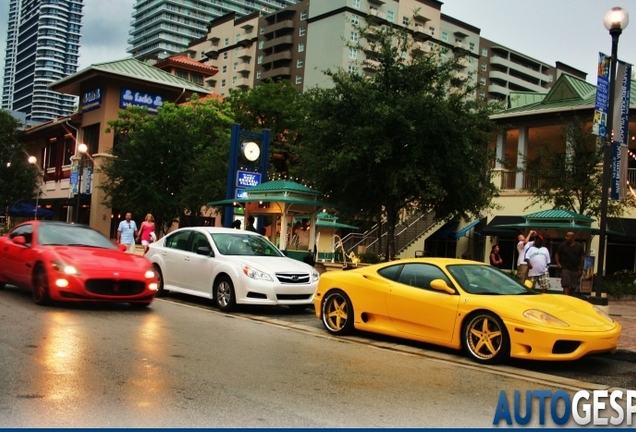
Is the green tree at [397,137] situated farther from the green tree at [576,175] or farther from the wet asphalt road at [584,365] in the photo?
the wet asphalt road at [584,365]

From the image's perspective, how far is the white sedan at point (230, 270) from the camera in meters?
12.0

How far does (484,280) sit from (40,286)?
7037mm

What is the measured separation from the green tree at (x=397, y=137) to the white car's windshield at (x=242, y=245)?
19.8 feet

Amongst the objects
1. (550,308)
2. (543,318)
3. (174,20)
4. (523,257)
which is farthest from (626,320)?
(174,20)

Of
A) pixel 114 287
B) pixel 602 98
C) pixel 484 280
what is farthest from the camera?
pixel 602 98

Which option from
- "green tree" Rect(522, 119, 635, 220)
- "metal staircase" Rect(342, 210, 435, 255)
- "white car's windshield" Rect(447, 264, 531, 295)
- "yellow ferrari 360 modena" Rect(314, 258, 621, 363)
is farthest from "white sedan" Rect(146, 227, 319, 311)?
"metal staircase" Rect(342, 210, 435, 255)

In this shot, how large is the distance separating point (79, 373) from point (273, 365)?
204cm

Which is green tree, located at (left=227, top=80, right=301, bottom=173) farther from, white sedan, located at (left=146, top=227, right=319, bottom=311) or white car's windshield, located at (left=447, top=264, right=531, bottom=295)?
white car's windshield, located at (left=447, top=264, right=531, bottom=295)

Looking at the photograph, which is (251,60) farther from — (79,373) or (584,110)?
(79,373)

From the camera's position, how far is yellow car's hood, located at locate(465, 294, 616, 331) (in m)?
8.24

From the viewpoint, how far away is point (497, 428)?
5.30 m

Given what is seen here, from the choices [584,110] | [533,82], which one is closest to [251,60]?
[533,82]

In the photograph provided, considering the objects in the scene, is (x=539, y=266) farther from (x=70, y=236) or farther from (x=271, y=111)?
(x=271, y=111)

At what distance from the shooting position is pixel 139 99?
48688 millimetres
